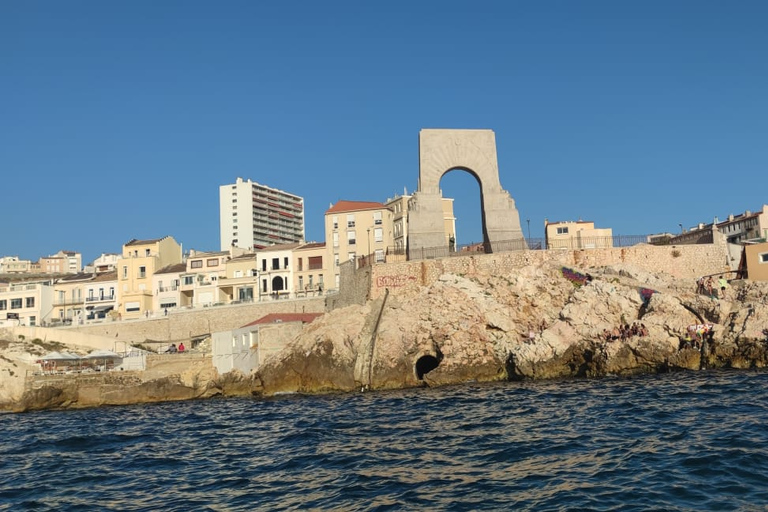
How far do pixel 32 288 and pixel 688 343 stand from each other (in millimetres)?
58499

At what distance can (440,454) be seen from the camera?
16.4 m

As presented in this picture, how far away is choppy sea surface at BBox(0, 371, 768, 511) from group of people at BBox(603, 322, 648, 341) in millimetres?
3630

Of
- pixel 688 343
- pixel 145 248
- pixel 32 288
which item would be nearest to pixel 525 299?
pixel 688 343

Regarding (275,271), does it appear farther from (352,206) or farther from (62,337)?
(62,337)

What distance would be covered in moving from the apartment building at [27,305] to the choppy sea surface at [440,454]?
41113 mm

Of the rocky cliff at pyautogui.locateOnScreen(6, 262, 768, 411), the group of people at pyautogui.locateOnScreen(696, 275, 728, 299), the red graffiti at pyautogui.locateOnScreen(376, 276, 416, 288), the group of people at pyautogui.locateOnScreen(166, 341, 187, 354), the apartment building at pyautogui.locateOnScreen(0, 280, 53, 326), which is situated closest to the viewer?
the rocky cliff at pyautogui.locateOnScreen(6, 262, 768, 411)

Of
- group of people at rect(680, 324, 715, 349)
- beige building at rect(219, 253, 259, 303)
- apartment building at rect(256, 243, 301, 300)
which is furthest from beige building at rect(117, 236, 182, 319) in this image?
group of people at rect(680, 324, 715, 349)

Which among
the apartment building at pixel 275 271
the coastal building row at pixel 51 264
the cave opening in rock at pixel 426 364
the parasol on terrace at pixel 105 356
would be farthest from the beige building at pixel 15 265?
the cave opening in rock at pixel 426 364

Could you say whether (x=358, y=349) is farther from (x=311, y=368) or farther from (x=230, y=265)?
(x=230, y=265)

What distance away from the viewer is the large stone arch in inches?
1673

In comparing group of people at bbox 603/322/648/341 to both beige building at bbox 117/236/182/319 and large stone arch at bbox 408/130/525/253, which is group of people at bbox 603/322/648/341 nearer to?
large stone arch at bbox 408/130/525/253

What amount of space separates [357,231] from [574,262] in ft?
100

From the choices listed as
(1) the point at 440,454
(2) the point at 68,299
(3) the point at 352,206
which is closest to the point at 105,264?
(2) the point at 68,299

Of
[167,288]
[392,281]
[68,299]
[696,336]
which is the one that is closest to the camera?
[696,336]
